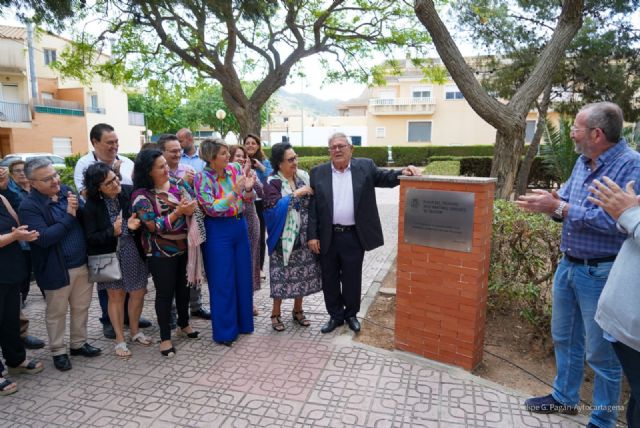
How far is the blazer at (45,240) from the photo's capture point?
10.9 ft

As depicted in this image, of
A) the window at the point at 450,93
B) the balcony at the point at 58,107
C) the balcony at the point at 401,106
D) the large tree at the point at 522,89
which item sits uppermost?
the window at the point at 450,93

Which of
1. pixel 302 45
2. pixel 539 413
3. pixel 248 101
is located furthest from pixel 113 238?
pixel 302 45

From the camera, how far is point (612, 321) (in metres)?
1.94

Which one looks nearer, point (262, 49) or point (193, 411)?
point (193, 411)

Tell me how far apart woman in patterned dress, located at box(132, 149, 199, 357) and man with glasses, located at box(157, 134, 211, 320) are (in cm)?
66

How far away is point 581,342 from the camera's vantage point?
2.81 metres

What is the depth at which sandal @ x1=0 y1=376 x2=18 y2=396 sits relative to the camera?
322 cm

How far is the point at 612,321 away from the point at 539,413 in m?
1.25

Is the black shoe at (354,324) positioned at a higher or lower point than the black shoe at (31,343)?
higher

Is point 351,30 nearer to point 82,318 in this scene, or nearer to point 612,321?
point 82,318

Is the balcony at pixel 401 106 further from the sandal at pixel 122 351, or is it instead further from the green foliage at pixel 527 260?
the sandal at pixel 122 351

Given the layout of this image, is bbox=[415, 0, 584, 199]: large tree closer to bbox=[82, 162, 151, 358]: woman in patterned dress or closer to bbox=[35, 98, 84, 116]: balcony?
bbox=[82, 162, 151, 358]: woman in patterned dress

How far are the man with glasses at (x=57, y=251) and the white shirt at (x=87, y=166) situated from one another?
47cm

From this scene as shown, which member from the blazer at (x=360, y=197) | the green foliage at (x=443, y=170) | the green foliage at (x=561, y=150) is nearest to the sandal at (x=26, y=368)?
the blazer at (x=360, y=197)
